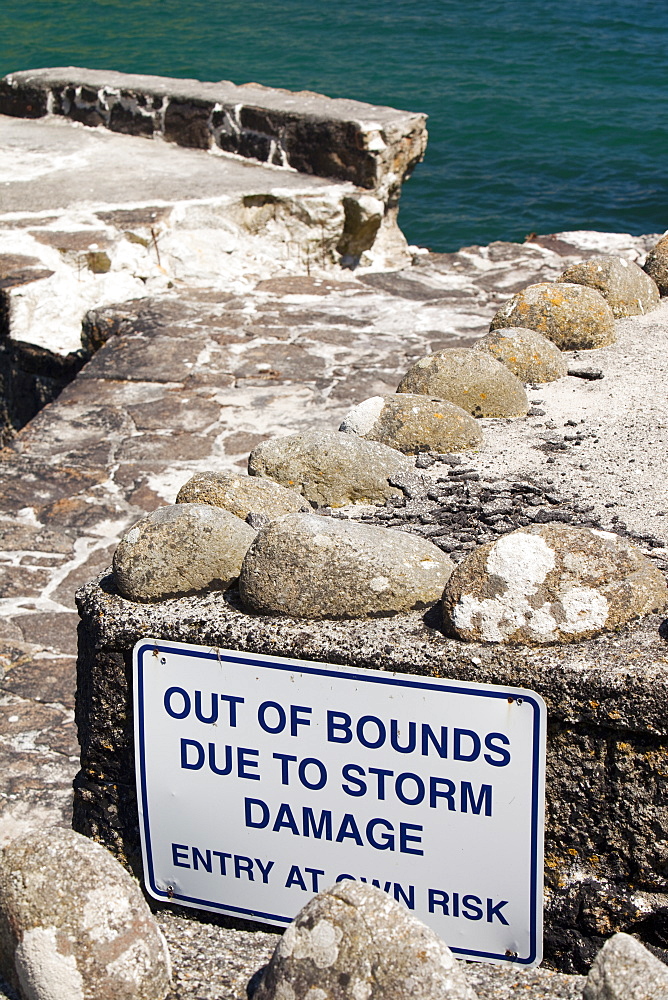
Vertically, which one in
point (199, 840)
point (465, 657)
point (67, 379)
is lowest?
point (67, 379)

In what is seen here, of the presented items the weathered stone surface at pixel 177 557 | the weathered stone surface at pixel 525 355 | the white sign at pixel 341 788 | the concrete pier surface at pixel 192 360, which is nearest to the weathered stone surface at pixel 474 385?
the concrete pier surface at pixel 192 360

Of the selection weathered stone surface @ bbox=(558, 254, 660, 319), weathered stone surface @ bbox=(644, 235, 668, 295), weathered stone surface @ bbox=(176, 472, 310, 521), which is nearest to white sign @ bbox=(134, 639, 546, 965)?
weathered stone surface @ bbox=(176, 472, 310, 521)

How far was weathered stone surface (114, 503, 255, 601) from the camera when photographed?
2186 millimetres

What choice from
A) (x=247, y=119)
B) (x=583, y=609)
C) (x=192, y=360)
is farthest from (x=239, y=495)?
(x=247, y=119)

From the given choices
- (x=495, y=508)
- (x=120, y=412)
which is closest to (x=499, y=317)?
(x=495, y=508)

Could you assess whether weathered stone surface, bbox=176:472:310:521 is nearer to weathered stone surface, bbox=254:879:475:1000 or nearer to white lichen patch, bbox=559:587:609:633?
white lichen patch, bbox=559:587:609:633

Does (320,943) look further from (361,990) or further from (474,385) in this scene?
(474,385)

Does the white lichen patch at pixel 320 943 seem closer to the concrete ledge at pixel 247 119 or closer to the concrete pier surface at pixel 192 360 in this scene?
the concrete pier surface at pixel 192 360

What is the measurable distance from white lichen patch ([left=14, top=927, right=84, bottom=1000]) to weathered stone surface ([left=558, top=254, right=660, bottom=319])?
300cm

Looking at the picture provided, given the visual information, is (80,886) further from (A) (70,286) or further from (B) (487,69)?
(B) (487,69)

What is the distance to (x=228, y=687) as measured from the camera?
2039 millimetres

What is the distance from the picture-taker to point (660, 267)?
14.1 feet

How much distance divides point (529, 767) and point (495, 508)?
0.92 meters

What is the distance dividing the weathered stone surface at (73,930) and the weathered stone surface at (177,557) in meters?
0.51
